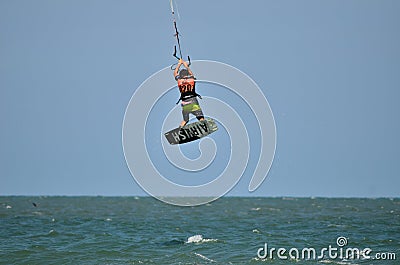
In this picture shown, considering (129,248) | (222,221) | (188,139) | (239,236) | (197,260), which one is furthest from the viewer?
(222,221)

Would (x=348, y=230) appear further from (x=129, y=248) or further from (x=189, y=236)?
(x=129, y=248)

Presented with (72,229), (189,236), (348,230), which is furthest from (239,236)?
(72,229)

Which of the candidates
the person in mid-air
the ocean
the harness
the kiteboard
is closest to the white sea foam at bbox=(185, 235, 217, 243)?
the ocean

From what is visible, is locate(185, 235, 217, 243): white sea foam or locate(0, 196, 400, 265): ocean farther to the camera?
locate(185, 235, 217, 243): white sea foam

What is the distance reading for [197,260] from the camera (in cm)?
3120

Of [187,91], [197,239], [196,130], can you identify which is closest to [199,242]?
[197,239]

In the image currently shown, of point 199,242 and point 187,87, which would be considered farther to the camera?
point 199,242

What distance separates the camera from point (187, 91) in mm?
21656

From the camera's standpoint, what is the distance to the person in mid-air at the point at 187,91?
70.7ft

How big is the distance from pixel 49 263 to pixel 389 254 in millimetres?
14637

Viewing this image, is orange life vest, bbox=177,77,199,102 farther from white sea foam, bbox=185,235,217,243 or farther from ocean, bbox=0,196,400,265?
white sea foam, bbox=185,235,217,243

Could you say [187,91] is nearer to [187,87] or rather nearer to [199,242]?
[187,87]

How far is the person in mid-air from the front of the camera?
21.5m

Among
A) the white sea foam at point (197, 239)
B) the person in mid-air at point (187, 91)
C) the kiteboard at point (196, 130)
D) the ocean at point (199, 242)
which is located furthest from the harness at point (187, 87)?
the white sea foam at point (197, 239)
